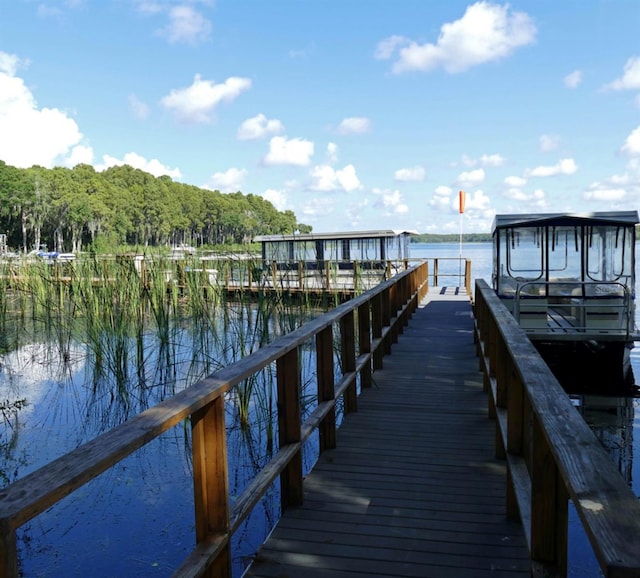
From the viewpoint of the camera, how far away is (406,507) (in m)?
3.30

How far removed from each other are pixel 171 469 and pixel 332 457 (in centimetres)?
174

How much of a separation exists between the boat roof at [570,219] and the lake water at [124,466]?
2.66 metres

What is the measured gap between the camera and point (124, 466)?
5281 mm

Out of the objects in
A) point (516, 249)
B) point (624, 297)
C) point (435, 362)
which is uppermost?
point (516, 249)

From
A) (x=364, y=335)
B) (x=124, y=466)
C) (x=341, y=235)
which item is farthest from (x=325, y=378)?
(x=341, y=235)

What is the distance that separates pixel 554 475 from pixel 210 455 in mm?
1162

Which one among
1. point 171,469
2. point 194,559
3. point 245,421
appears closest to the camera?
point 194,559

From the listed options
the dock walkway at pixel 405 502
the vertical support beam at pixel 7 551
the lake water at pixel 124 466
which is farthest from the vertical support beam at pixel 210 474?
the vertical support beam at pixel 7 551

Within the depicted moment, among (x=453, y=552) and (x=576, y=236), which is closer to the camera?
(x=453, y=552)

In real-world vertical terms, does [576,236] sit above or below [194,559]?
above

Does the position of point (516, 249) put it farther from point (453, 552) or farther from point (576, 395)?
point (453, 552)

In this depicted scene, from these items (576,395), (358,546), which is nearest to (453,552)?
(358,546)

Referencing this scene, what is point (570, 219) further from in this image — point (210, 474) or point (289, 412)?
point (210, 474)

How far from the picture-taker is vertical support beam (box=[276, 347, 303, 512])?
10.7 ft
